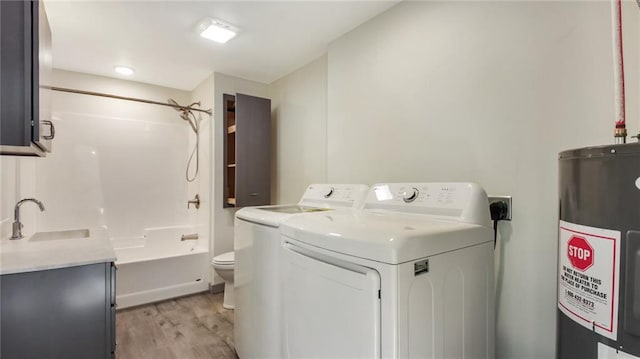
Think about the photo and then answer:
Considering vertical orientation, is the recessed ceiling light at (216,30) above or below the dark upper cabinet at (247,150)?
above

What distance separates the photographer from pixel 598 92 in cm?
106

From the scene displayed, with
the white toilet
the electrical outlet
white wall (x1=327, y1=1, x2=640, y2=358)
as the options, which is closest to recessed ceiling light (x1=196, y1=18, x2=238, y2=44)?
white wall (x1=327, y1=1, x2=640, y2=358)

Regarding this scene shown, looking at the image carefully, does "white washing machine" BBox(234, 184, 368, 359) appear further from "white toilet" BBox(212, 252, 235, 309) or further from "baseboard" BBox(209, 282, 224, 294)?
"baseboard" BBox(209, 282, 224, 294)

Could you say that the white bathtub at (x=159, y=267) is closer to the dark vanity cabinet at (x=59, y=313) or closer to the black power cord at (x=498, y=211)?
the dark vanity cabinet at (x=59, y=313)

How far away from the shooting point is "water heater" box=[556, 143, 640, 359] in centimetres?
65

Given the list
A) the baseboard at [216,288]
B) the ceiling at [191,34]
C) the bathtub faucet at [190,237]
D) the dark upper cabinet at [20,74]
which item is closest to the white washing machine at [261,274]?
the dark upper cabinet at [20,74]

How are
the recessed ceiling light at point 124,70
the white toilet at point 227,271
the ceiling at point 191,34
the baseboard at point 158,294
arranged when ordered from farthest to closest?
the recessed ceiling light at point 124,70 < the baseboard at point 158,294 < the white toilet at point 227,271 < the ceiling at point 191,34

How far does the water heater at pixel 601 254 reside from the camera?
25.6 inches

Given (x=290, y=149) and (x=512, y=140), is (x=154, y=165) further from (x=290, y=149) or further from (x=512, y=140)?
(x=512, y=140)

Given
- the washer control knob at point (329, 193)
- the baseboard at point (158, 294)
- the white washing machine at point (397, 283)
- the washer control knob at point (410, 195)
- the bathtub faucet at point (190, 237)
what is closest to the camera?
the white washing machine at point (397, 283)

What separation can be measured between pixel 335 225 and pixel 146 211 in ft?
10.1

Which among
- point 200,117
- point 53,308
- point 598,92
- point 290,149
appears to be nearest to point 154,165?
point 200,117

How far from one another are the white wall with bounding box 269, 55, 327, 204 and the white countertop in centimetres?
160

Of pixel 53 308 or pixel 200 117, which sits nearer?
pixel 53 308
